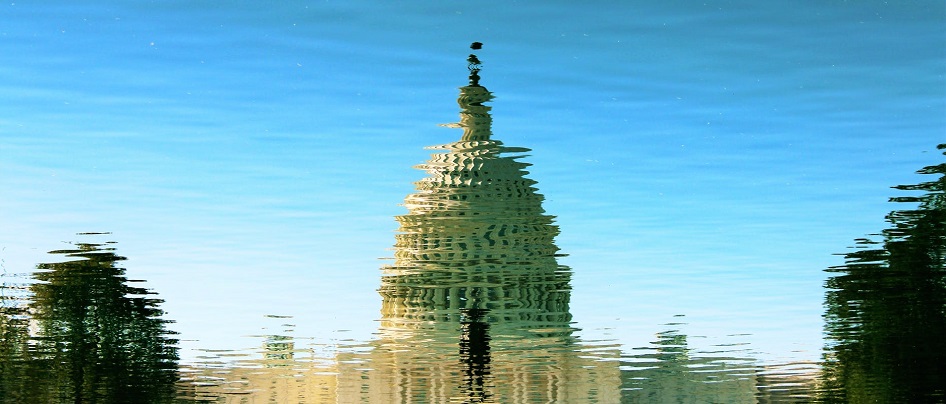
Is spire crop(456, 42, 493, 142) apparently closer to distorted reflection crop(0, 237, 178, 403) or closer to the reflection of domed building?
the reflection of domed building

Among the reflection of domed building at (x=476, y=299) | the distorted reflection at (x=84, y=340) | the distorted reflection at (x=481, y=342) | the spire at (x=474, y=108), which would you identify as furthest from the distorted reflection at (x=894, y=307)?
the distorted reflection at (x=84, y=340)

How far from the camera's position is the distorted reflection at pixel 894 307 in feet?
51.2

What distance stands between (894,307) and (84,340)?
1809 centimetres

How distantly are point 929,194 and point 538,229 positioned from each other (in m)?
8.31

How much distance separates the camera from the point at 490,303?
1703 centimetres

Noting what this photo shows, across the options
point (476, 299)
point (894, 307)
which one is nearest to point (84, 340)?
point (476, 299)

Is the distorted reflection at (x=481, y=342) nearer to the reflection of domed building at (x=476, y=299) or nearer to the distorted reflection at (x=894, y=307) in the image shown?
the reflection of domed building at (x=476, y=299)

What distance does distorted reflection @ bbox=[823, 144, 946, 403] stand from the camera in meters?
15.6

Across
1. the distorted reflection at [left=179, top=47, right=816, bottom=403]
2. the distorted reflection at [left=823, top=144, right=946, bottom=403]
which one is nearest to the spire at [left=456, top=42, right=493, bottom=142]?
the distorted reflection at [left=179, top=47, right=816, bottom=403]

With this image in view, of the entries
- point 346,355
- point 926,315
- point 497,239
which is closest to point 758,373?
point 926,315

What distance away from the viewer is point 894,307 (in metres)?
16.8

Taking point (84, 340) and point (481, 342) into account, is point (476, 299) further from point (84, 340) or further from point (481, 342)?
point (84, 340)

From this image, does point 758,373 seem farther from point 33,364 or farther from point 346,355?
point 33,364

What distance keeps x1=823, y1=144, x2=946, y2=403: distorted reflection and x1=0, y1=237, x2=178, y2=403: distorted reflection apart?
13.9 metres
